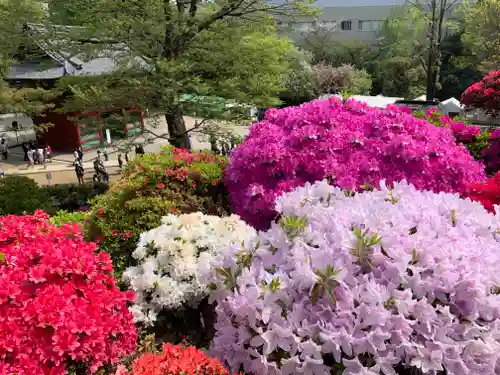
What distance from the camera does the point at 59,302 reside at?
2.62 m

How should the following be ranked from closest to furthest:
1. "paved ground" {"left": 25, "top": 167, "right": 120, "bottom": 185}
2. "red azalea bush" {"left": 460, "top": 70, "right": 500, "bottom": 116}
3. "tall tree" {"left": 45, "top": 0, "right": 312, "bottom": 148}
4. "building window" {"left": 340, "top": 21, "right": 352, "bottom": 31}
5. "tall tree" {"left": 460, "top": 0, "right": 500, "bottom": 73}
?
1. "tall tree" {"left": 45, "top": 0, "right": 312, "bottom": 148}
2. "red azalea bush" {"left": 460, "top": 70, "right": 500, "bottom": 116}
3. "paved ground" {"left": 25, "top": 167, "right": 120, "bottom": 185}
4. "tall tree" {"left": 460, "top": 0, "right": 500, "bottom": 73}
5. "building window" {"left": 340, "top": 21, "right": 352, "bottom": 31}

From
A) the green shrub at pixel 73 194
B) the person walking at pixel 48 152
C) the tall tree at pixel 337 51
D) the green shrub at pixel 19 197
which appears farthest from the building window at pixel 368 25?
the green shrub at pixel 19 197

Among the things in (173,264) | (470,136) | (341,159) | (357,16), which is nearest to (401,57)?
(357,16)

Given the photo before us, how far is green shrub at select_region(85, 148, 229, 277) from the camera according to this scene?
468 centimetres

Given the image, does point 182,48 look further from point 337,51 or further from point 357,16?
point 357,16

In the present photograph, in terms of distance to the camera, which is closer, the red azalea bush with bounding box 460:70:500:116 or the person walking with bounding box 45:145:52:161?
the red azalea bush with bounding box 460:70:500:116

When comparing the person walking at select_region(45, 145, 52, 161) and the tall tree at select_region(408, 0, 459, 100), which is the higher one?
the tall tree at select_region(408, 0, 459, 100)

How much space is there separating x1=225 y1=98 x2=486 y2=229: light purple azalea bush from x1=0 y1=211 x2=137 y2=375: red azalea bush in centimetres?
222

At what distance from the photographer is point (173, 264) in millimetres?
3734

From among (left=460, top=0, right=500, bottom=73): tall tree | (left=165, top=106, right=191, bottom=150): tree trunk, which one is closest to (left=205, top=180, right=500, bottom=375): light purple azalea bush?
(left=165, top=106, right=191, bottom=150): tree trunk

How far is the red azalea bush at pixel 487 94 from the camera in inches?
413

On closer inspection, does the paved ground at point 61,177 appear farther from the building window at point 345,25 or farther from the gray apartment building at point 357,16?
the building window at point 345,25

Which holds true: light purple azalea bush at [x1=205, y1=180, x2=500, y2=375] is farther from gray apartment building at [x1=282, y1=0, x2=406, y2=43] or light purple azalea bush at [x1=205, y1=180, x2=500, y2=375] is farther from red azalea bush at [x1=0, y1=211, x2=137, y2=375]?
gray apartment building at [x1=282, y1=0, x2=406, y2=43]

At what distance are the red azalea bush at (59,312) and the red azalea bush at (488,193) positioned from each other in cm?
321
